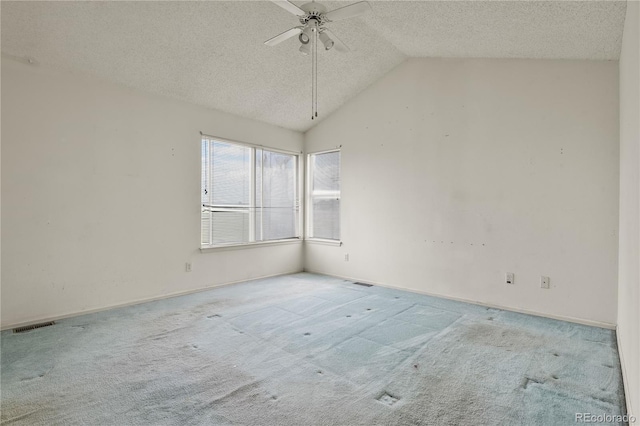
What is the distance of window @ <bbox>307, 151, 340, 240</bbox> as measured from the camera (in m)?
5.62

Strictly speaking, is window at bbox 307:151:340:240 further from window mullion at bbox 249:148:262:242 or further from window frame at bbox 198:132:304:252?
window mullion at bbox 249:148:262:242

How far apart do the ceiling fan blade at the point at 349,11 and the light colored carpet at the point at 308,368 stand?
269cm

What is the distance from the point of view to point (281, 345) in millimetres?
2844

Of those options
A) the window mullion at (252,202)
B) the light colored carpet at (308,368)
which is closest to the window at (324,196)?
the window mullion at (252,202)

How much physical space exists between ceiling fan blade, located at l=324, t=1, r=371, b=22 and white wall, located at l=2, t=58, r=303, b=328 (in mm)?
2575

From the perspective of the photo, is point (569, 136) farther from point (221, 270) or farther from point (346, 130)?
point (221, 270)

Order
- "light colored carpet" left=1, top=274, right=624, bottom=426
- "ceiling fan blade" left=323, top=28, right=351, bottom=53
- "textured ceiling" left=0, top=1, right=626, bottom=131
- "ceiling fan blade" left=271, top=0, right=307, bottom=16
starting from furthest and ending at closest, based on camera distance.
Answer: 1. "ceiling fan blade" left=323, top=28, right=351, bottom=53
2. "textured ceiling" left=0, top=1, right=626, bottom=131
3. "ceiling fan blade" left=271, top=0, right=307, bottom=16
4. "light colored carpet" left=1, top=274, right=624, bottom=426

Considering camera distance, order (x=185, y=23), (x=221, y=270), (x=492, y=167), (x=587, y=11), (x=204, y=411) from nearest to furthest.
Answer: (x=204, y=411) → (x=587, y=11) → (x=185, y=23) → (x=492, y=167) → (x=221, y=270)

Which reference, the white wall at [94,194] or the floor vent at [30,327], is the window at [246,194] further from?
the floor vent at [30,327]

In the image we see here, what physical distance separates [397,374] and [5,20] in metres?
4.25

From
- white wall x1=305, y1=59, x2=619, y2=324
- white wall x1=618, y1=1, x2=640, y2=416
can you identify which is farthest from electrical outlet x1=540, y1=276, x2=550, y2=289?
white wall x1=618, y1=1, x2=640, y2=416

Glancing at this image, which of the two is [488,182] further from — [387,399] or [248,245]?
[248,245]

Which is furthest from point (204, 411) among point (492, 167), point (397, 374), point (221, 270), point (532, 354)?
point (492, 167)

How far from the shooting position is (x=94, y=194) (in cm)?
366
